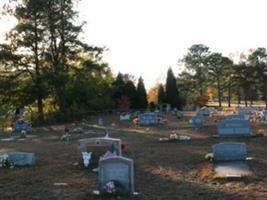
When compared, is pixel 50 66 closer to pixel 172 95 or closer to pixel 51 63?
pixel 51 63

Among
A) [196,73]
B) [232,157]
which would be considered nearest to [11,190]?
[232,157]

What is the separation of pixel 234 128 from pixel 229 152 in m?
9.75

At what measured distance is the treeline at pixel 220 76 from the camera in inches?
3442

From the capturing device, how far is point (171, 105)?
277 ft

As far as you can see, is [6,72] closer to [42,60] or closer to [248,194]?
[42,60]

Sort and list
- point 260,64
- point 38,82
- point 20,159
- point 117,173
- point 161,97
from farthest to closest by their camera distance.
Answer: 1. point 260,64
2. point 161,97
3. point 38,82
4. point 20,159
5. point 117,173

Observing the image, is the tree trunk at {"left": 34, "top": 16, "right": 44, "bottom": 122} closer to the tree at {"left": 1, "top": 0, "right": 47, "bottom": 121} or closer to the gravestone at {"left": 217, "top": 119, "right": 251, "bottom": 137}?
the tree at {"left": 1, "top": 0, "right": 47, "bottom": 121}

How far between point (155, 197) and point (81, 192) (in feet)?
6.01

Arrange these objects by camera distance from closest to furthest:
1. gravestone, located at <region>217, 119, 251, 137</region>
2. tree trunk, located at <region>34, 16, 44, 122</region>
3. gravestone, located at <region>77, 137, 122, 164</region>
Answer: gravestone, located at <region>77, 137, 122, 164</region>
gravestone, located at <region>217, 119, 251, 137</region>
tree trunk, located at <region>34, 16, 44, 122</region>

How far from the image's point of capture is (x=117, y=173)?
13.4m

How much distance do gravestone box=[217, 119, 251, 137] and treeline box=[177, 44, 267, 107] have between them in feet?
190

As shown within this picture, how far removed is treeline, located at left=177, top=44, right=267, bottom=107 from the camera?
87438 millimetres

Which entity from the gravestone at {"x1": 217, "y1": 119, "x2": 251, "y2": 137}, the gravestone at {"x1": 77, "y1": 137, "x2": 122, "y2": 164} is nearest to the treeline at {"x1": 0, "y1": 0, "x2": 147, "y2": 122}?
the gravestone at {"x1": 217, "y1": 119, "x2": 251, "y2": 137}

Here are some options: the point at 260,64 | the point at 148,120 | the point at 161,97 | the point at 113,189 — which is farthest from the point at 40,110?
the point at 260,64
